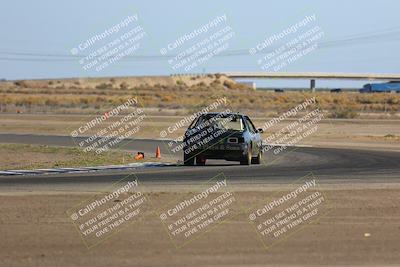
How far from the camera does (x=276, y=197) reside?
14.8m

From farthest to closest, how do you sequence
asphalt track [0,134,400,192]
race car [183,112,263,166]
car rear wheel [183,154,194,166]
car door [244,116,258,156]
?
car door [244,116,258,156], car rear wheel [183,154,194,166], race car [183,112,263,166], asphalt track [0,134,400,192]

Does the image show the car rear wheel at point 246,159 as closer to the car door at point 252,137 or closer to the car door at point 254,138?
the car door at point 252,137

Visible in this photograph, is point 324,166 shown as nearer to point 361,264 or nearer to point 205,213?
point 205,213

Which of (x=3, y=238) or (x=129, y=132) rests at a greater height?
(x=3, y=238)

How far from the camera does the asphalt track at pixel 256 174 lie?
1747 centimetres

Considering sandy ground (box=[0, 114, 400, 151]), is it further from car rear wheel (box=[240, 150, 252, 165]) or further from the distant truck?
the distant truck

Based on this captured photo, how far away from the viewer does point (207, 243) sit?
10508 mm

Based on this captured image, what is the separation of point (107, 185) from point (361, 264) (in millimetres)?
8097

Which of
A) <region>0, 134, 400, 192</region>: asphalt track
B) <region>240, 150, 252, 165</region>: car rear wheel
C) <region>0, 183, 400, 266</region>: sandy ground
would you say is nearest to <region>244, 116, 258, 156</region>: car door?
<region>240, 150, 252, 165</region>: car rear wheel

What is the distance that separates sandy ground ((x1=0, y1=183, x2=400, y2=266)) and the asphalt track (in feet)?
13.9

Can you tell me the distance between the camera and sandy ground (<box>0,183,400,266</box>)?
9609 millimetres

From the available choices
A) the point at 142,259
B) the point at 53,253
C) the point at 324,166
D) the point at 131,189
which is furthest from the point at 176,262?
the point at 324,166

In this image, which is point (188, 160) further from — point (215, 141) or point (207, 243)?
point (207, 243)

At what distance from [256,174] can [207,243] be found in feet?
31.5
